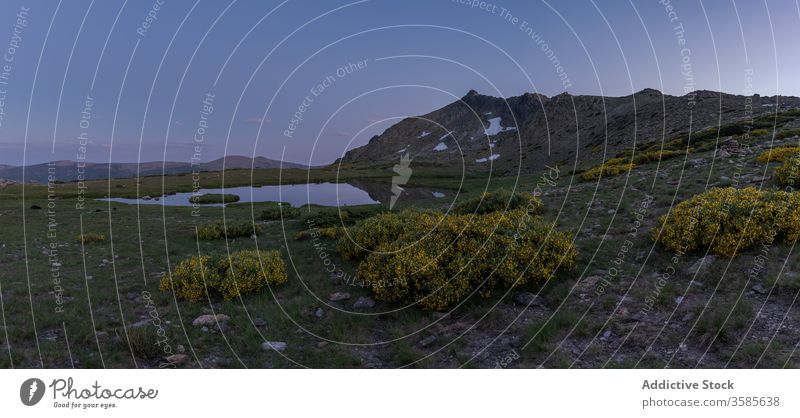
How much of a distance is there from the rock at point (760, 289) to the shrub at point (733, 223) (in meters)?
1.58

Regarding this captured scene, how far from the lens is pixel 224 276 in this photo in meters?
12.0

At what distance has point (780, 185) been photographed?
581 inches

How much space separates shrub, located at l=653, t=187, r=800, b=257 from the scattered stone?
848 centimetres

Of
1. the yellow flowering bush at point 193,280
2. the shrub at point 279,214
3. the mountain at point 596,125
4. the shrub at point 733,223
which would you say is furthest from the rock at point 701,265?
the shrub at point 279,214

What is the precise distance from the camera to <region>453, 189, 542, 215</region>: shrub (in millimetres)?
17916

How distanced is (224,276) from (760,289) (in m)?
13.3

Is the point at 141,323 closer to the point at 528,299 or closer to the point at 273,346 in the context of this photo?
the point at 273,346

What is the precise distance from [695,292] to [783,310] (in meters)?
1.52

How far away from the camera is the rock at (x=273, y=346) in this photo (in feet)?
28.2

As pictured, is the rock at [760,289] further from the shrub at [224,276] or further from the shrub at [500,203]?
the shrub at [224,276]

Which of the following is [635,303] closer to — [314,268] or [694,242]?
[694,242]

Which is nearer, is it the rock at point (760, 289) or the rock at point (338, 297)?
the rock at point (760, 289)

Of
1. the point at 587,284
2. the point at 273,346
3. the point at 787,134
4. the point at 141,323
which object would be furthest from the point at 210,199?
the point at 787,134
